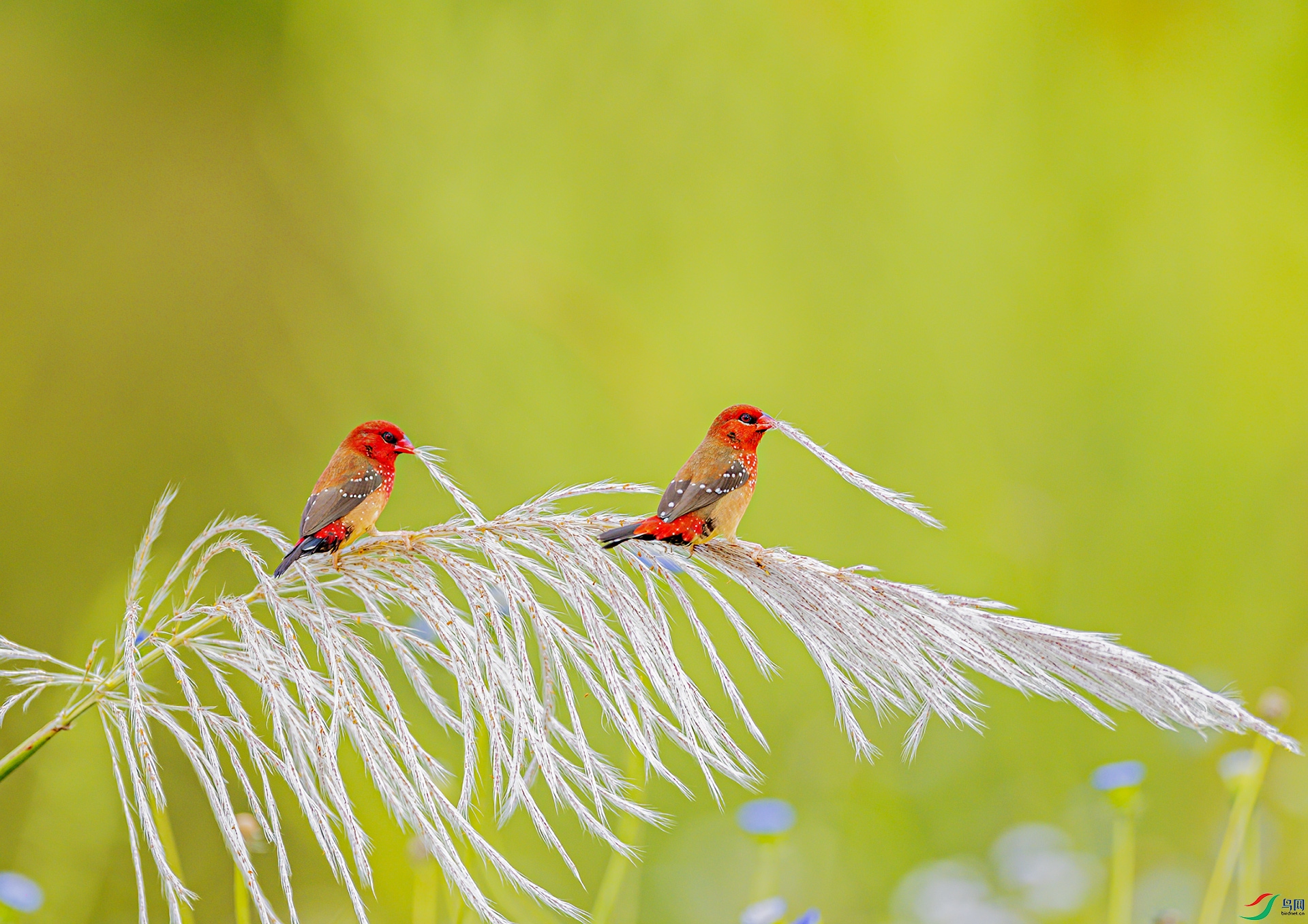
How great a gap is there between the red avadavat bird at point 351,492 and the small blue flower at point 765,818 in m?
0.49

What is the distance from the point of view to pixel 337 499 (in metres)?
0.63

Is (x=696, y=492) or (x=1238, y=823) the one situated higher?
(x=696, y=492)

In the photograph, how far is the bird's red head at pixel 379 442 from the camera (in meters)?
0.69

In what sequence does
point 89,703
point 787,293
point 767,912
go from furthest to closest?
1. point 787,293
2. point 767,912
3. point 89,703

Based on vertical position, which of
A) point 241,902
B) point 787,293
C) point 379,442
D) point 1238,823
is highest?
point 787,293

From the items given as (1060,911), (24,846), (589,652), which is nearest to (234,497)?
(24,846)

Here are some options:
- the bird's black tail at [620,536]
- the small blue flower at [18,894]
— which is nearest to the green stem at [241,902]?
the small blue flower at [18,894]

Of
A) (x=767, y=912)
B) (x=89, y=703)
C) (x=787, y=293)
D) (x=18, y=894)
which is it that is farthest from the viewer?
(x=787, y=293)

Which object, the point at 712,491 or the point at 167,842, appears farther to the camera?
the point at 167,842

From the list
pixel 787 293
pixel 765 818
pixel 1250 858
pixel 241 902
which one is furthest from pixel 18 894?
pixel 787 293

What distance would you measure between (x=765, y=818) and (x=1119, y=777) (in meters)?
0.38

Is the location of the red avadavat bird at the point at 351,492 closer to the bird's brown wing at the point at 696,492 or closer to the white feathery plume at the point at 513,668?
the white feathery plume at the point at 513,668

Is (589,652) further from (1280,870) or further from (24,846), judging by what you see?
(1280,870)

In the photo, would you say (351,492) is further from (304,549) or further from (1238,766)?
(1238,766)
